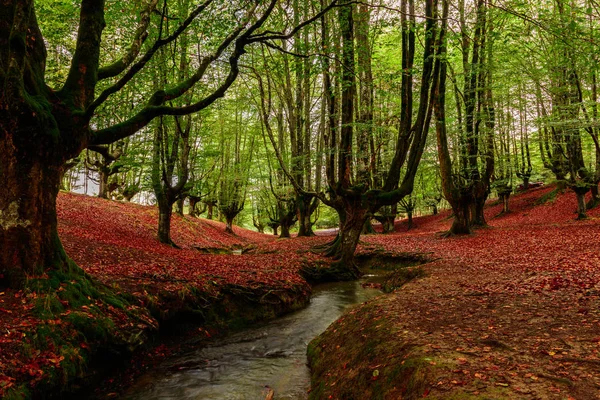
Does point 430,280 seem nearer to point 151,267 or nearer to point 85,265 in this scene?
point 151,267

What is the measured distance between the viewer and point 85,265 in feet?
27.2

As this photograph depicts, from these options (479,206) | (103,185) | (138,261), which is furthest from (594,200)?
(103,185)

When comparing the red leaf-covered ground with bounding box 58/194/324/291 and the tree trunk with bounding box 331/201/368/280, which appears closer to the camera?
the red leaf-covered ground with bounding box 58/194/324/291

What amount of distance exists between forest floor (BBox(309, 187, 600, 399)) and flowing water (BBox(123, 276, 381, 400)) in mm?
510

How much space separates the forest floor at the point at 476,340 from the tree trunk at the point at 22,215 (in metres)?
4.78

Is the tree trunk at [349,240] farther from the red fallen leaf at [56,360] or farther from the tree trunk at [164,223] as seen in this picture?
the red fallen leaf at [56,360]

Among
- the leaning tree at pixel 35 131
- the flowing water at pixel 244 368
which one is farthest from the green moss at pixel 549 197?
the leaning tree at pixel 35 131

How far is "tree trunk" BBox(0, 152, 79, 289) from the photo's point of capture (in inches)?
197

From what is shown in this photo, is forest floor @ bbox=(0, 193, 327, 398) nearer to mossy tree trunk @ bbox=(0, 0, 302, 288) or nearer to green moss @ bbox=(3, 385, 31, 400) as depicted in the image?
green moss @ bbox=(3, 385, 31, 400)

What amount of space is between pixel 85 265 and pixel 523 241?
1608 cm

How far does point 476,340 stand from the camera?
4.02 m

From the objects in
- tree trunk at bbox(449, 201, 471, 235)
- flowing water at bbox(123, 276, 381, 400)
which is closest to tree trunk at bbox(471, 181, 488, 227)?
tree trunk at bbox(449, 201, 471, 235)

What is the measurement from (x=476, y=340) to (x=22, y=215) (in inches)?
261

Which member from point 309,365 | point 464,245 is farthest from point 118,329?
point 464,245
